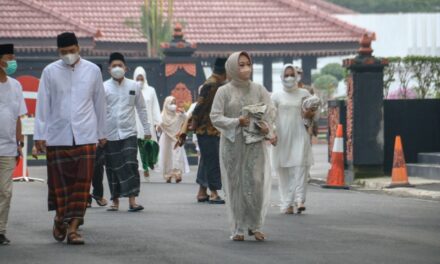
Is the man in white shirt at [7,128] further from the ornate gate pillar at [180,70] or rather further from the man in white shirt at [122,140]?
the ornate gate pillar at [180,70]

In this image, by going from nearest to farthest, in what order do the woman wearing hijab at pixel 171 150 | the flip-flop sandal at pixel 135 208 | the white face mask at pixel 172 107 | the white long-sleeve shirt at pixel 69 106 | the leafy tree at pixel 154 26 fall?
1. the white long-sleeve shirt at pixel 69 106
2. the flip-flop sandal at pixel 135 208
3. the woman wearing hijab at pixel 171 150
4. the white face mask at pixel 172 107
5. the leafy tree at pixel 154 26

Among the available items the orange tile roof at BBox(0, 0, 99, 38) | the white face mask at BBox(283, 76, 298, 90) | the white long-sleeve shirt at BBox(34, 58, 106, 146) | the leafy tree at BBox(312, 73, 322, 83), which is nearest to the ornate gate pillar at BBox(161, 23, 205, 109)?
the orange tile roof at BBox(0, 0, 99, 38)

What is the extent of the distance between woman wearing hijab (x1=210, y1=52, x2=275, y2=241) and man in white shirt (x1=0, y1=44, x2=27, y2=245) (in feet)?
6.24

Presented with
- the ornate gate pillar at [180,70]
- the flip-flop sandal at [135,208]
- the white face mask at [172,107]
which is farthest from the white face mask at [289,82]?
the ornate gate pillar at [180,70]

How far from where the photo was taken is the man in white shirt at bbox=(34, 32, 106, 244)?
14.1 meters

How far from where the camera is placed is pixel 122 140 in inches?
709

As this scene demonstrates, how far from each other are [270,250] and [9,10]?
1230 inches

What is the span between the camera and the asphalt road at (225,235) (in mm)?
12609

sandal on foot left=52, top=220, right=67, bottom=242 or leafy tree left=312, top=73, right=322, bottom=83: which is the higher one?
sandal on foot left=52, top=220, right=67, bottom=242

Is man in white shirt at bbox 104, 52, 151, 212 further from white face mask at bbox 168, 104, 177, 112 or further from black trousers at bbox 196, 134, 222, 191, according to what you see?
white face mask at bbox 168, 104, 177, 112

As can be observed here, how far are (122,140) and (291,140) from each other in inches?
82.0

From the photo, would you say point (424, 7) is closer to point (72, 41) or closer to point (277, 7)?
point (277, 7)

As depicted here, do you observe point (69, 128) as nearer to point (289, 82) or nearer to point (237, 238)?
point (237, 238)

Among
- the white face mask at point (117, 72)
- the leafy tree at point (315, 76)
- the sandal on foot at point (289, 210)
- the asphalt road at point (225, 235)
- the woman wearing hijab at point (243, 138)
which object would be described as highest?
the white face mask at point (117, 72)
